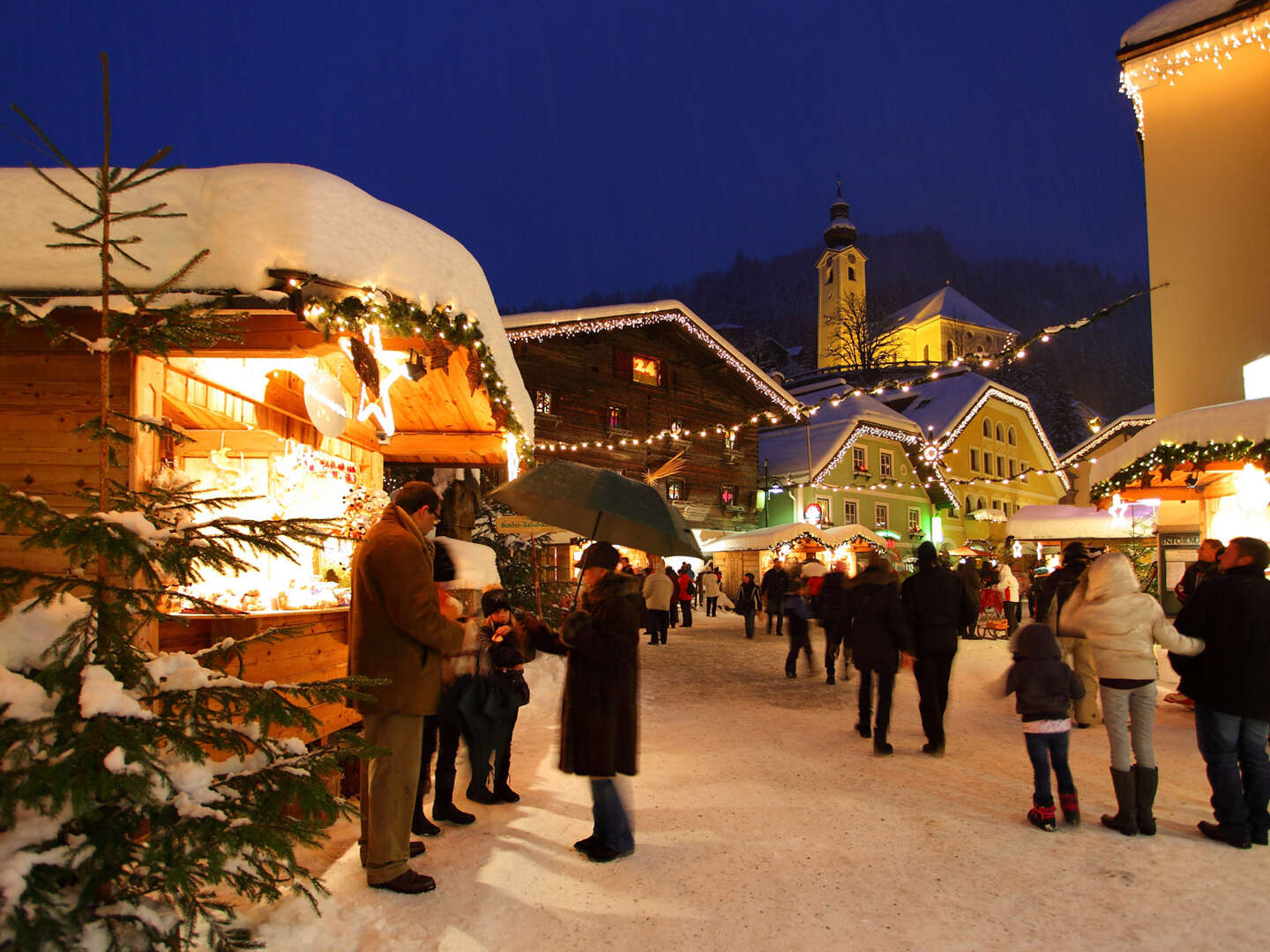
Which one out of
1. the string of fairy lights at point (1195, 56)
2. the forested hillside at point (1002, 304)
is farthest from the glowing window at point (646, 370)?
the forested hillside at point (1002, 304)

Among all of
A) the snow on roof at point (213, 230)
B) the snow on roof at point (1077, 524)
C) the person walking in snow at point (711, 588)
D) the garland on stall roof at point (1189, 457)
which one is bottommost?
the person walking in snow at point (711, 588)

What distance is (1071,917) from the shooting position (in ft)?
12.1

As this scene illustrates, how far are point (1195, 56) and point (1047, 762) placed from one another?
43.9 feet

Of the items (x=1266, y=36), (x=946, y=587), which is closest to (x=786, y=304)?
(x=1266, y=36)

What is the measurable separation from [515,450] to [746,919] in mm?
5580

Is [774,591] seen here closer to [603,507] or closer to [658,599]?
[658,599]

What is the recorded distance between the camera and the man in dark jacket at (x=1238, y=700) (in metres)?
4.60

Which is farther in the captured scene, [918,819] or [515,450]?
[515,450]

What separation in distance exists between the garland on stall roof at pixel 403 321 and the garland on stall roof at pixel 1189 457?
7.06 meters

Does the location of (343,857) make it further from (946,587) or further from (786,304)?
(786,304)

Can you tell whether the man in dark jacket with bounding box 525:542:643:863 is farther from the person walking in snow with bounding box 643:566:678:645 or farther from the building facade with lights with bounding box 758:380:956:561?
the building facade with lights with bounding box 758:380:956:561

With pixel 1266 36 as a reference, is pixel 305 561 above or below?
below

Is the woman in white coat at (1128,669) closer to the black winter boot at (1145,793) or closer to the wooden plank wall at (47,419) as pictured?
the black winter boot at (1145,793)

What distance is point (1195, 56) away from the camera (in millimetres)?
12773
